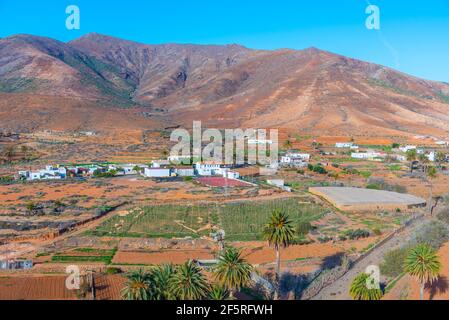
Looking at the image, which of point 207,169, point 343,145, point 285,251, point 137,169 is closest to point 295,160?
point 207,169

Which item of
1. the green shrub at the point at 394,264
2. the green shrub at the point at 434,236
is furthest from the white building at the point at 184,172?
the green shrub at the point at 394,264

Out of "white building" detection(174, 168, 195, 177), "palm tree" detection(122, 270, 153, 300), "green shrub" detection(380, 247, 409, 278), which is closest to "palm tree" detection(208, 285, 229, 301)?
"palm tree" detection(122, 270, 153, 300)

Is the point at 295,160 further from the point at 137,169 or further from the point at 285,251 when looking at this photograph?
the point at 285,251

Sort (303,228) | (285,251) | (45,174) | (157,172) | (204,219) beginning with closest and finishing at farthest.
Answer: (285,251), (303,228), (204,219), (45,174), (157,172)

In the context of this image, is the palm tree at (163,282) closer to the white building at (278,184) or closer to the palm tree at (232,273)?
the palm tree at (232,273)

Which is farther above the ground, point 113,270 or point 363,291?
point 363,291
